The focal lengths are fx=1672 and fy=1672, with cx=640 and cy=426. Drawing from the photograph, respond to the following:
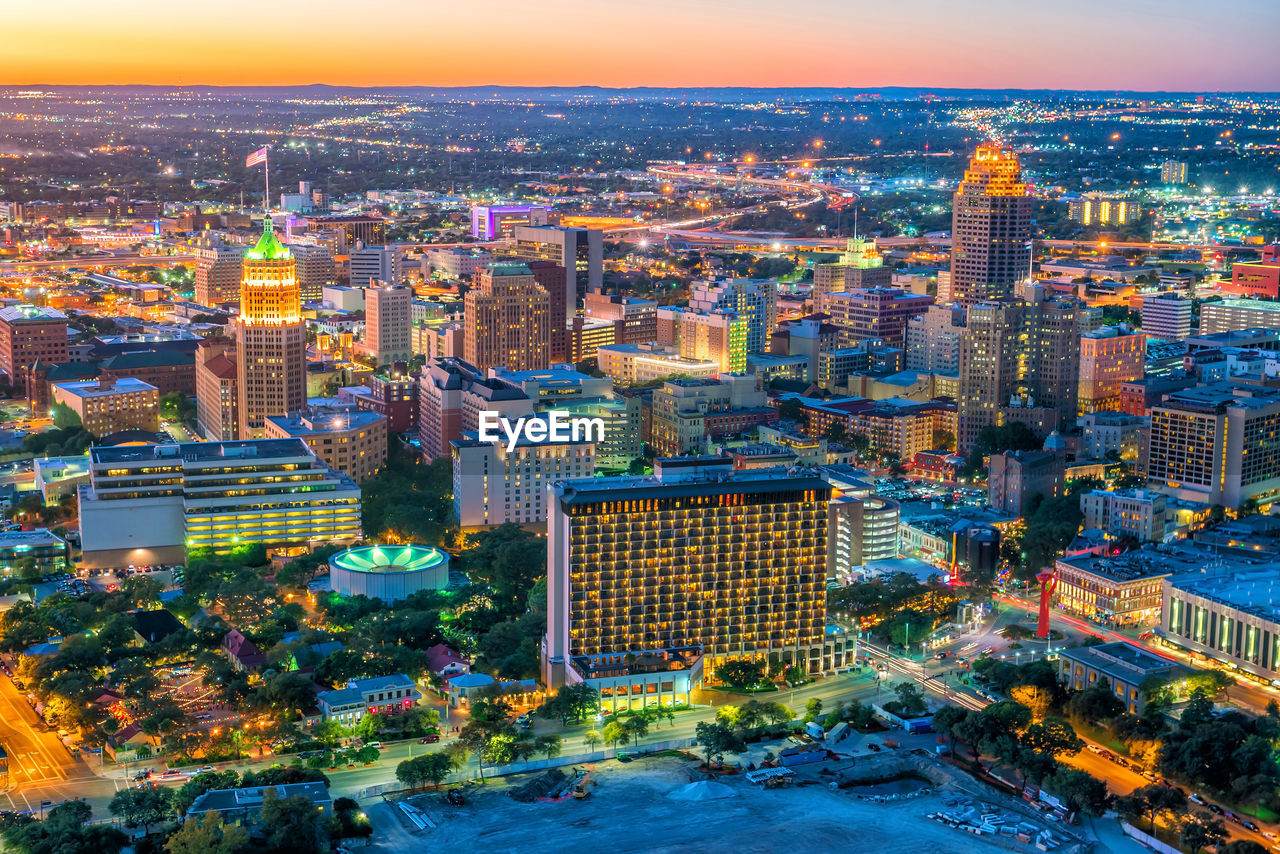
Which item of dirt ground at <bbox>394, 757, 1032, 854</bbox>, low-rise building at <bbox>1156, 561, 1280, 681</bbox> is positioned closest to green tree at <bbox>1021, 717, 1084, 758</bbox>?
dirt ground at <bbox>394, 757, 1032, 854</bbox>

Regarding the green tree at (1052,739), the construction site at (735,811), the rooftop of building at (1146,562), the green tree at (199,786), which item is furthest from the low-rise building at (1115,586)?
the green tree at (199,786)

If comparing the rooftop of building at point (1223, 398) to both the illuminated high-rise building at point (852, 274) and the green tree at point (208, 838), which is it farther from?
the green tree at point (208, 838)

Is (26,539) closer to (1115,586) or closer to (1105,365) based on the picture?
(1115,586)

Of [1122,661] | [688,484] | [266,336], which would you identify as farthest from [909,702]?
[266,336]

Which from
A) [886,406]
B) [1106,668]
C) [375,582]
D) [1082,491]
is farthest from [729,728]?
[886,406]

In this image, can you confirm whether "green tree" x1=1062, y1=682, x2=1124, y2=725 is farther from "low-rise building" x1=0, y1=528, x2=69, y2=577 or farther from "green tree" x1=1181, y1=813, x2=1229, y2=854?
"low-rise building" x1=0, y1=528, x2=69, y2=577

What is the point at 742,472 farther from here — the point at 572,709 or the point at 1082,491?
the point at 1082,491
